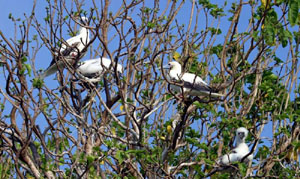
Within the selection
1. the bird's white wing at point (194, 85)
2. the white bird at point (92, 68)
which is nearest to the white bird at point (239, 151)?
the bird's white wing at point (194, 85)

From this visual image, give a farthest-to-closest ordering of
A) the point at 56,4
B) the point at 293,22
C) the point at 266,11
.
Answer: the point at 56,4
the point at 266,11
the point at 293,22

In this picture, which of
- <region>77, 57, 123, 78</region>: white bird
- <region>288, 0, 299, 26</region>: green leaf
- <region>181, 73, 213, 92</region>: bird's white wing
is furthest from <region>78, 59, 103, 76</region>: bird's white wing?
<region>288, 0, 299, 26</region>: green leaf

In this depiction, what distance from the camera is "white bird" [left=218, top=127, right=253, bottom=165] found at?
848 centimetres

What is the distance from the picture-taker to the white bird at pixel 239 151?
8.48m

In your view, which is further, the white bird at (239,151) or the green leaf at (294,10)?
the white bird at (239,151)

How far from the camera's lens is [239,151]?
866cm

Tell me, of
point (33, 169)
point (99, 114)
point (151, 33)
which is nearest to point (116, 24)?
point (151, 33)

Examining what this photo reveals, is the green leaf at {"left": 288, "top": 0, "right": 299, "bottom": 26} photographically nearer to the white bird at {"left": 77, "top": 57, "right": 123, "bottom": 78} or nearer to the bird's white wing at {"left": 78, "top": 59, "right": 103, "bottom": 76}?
the white bird at {"left": 77, "top": 57, "right": 123, "bottom": 78}

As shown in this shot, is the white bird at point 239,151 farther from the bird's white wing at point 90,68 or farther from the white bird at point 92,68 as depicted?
the bird's white wing at point 90,68

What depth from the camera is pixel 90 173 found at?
307 inches

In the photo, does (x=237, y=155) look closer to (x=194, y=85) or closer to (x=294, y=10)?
(x=194, y=85)

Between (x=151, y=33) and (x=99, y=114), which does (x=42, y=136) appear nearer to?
(x=99, y=114)

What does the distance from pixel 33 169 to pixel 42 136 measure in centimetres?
88

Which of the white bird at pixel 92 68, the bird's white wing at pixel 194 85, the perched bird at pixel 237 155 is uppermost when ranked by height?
the white bird at pixel 92 68
